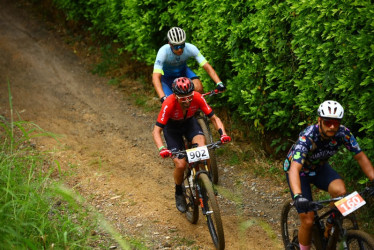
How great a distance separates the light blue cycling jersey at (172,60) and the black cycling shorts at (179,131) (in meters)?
1.55

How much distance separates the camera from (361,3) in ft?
16.5

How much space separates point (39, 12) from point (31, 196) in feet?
44.1

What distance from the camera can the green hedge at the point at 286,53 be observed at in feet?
17.5

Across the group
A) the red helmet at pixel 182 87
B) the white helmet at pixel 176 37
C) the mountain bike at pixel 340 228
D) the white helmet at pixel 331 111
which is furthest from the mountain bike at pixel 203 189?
the white helmet at pixel 176 37

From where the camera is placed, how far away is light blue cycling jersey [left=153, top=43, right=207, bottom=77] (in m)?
7.68

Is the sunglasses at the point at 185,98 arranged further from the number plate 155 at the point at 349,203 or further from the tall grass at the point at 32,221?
the number plate 155 at the point at 349,203

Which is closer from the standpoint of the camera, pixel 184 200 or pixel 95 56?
pixel 184 200

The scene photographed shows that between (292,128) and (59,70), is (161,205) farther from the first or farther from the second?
(59,70)

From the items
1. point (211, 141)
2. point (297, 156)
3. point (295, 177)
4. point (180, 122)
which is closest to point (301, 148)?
point (297, 156)

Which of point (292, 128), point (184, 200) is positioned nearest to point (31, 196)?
point (184, 200)

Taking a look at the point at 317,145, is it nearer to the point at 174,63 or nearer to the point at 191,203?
the point at 191,203

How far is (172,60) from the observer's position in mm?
7781

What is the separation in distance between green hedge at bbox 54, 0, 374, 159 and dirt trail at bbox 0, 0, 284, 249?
4.66 feet

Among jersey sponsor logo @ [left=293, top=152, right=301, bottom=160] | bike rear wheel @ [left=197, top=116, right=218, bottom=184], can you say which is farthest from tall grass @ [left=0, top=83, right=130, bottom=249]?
jersey sponsor logo @ [left=293, top=152, right=301, bottom=160]
